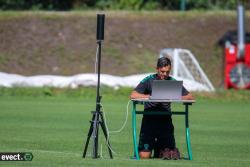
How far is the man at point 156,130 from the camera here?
16.6m

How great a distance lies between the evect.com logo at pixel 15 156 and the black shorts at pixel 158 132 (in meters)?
2.05

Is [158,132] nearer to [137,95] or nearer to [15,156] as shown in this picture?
[137,95]

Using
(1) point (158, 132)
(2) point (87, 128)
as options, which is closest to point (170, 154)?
(1) point (158, 132)

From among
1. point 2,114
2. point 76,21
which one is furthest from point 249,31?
point 2,114

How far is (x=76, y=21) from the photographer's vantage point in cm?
4884

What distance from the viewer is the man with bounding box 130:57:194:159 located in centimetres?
1658

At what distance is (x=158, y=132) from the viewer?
16922mm

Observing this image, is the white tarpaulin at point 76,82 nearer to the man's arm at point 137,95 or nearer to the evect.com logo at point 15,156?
the man's arm at point 137,95

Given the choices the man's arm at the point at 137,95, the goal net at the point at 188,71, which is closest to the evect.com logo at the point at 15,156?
the man's arm at the point at 137,95

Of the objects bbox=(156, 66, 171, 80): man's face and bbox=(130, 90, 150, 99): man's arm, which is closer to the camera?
bbox=(130, 90, 150, 99): man's arm

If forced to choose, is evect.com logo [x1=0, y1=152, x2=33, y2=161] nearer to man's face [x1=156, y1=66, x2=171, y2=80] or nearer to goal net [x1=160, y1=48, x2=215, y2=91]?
man's face [x1=156, y1=66, x2=171, y2=80]

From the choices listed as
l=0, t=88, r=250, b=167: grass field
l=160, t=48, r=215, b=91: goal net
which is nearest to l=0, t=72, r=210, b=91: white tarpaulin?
l=160, t=48, r=215, b=91: goal net

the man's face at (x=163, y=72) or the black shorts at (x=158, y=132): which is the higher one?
the man's face at (x=163, y=72)

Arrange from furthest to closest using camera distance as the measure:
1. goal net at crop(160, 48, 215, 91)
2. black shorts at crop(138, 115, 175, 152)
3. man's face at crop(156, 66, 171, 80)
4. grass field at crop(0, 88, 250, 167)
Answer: goal net at crop(160, 48, 215, 91) → black shorts at crop(138, 115, 175, 152) → man's face at crop(156, 66, 171, 80) → grass field at crop(0, 88, 250, 167)
